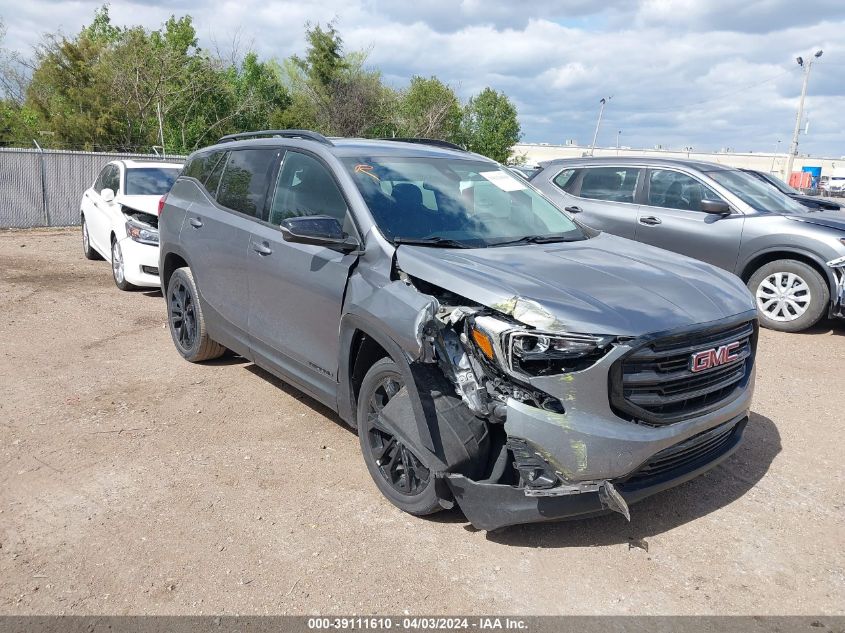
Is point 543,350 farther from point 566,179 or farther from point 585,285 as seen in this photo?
point 566,179

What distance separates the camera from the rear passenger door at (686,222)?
825 cm

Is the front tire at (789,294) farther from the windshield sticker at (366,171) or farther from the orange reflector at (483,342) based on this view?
the orange reflector at (483,342)

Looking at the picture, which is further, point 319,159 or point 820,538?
point 319,159

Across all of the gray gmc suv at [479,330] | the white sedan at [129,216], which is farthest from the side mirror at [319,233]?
the white sedan at [129,216]

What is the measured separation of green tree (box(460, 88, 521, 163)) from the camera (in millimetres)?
50750

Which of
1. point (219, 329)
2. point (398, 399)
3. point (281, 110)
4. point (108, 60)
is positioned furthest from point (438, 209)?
point (281, 110)

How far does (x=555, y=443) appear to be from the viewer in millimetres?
3018

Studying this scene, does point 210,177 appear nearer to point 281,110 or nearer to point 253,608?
point 253,608

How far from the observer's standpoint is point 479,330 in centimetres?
318

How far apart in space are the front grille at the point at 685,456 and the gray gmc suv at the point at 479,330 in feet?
0.04

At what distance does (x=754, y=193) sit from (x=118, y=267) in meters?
8.15

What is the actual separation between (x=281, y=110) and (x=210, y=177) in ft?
105

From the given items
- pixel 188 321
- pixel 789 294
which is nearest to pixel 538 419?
pixel 188 321

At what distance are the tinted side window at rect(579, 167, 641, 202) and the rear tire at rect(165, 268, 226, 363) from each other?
5.47 metres
